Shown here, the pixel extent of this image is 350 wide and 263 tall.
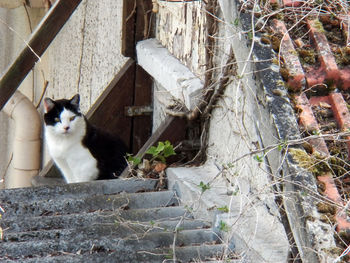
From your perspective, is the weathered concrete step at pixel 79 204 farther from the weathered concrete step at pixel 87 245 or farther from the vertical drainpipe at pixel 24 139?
the vertical drainpipe at pixel 24 139

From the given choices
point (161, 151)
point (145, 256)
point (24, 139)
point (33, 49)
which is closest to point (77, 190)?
point (161, 151)

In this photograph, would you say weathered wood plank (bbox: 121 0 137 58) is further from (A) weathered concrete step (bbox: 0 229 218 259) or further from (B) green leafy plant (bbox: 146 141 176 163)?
(A) weathered concrete step (bbox: 0 229 218 259)

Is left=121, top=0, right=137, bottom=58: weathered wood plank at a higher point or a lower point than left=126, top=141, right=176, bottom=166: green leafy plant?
higher

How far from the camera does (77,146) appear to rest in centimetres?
616

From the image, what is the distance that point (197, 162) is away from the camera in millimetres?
4656

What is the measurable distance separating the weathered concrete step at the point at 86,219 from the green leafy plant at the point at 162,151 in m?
0.97

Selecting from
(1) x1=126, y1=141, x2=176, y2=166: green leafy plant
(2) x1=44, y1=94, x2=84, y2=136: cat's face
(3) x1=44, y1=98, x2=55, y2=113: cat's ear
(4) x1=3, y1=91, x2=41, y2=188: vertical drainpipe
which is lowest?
(4) x1=3, y1=91, x2=41, y2=188: vertical drainpipe

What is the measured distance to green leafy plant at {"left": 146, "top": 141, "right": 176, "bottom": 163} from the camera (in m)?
4.68

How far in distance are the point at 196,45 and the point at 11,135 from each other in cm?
538

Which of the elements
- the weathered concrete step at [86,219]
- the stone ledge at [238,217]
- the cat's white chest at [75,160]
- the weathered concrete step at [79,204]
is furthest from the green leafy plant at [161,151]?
the cat's white chest at [75,160]

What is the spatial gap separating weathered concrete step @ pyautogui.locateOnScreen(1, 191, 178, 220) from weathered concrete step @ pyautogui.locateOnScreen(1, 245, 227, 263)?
2.14ft

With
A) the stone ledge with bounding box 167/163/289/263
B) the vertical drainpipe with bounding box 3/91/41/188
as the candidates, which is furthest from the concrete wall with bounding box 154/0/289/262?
the vertical drainpipe with bounding box 3/91/41/188

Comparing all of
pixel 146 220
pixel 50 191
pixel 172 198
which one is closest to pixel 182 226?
pixel 146 220

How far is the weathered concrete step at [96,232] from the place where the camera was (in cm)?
333
